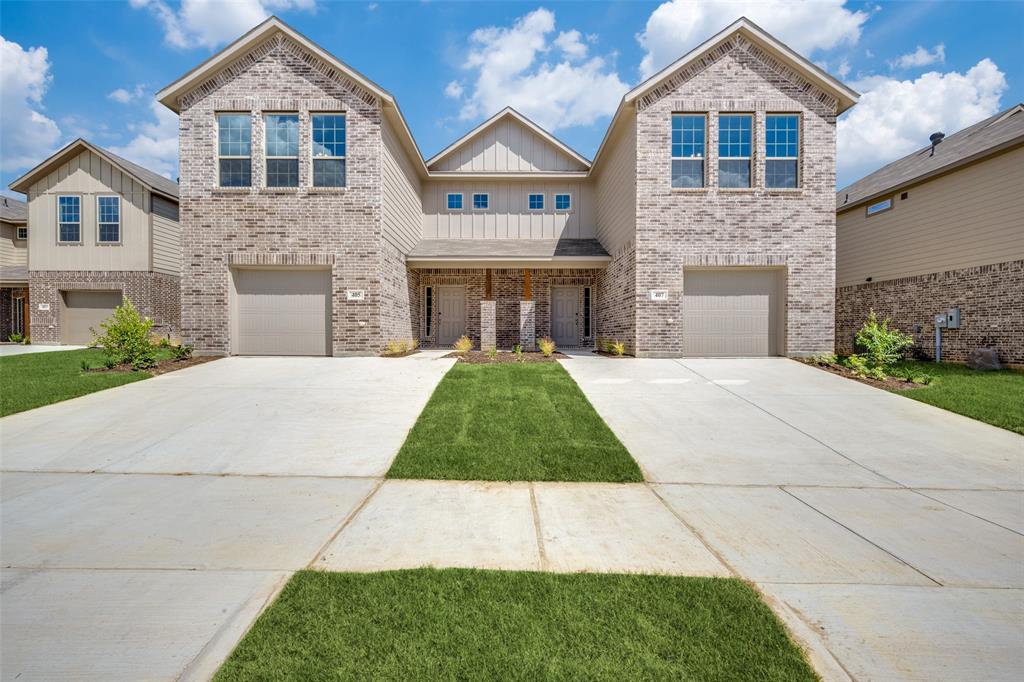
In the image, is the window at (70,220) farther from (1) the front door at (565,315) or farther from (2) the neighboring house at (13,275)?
(1) the front door at (565,315)

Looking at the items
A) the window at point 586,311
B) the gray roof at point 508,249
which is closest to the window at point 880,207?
the gray roof at point 508,249

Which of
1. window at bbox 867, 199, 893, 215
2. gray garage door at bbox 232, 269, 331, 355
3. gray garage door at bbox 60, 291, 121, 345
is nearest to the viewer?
gray garage door at bbox 232, 269, 331, 355

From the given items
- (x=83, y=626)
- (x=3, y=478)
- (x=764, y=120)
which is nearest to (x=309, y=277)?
(x=3, y=478)

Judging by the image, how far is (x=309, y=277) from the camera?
11648 millimetres

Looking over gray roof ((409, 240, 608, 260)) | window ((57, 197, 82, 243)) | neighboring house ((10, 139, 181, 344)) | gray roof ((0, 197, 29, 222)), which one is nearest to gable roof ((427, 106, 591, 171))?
gray roof ((409, 240, 608, 260))

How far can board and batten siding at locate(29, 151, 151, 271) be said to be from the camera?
16.2 meters

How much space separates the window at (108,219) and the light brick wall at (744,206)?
19.7 m

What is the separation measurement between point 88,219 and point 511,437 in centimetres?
2087

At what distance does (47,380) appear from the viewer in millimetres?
8242

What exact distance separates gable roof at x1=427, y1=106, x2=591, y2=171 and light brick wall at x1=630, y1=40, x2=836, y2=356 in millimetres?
4718

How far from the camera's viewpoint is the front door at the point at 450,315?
53.2ft

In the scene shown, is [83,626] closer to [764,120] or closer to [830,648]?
[830,648]

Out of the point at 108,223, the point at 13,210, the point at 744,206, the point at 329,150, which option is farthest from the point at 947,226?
the point at 13,210

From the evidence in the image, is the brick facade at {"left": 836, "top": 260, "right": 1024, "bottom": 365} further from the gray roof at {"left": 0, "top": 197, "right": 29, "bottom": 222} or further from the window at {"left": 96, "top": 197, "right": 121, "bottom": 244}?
the gray roof at {"left": 0, "top": 197, "right": 29, "bottom": 222}
